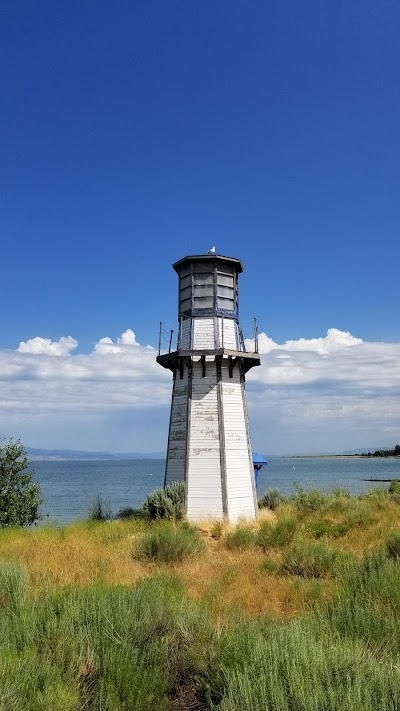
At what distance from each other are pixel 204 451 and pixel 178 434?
135 centimetres

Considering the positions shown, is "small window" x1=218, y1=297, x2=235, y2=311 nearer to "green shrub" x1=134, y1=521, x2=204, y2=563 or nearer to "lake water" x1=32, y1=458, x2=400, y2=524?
"lake water" x1=32, y1=458, x2=400, y2=524

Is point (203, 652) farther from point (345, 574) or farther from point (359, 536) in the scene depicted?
point (359, 536)

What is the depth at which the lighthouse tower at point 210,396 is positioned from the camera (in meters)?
17.5

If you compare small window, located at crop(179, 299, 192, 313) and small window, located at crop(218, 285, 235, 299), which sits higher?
small window, located at crop(218, 285, 235, 299)

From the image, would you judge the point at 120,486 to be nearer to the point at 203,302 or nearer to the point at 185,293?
the point at 185,293

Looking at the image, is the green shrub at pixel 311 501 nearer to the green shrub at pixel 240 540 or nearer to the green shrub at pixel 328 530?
the green shrub at pixel 328 530

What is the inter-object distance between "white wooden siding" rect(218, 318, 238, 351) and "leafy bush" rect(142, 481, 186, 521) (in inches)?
220

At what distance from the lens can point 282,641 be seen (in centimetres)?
431

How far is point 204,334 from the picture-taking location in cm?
1919

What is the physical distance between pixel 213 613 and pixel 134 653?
81.4 inches

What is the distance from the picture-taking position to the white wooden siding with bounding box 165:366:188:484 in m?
18.1

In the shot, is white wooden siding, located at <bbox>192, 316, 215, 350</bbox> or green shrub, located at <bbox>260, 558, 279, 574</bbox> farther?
white wooden siding, located at <bbox>192, 316, 215, 350</bbox>

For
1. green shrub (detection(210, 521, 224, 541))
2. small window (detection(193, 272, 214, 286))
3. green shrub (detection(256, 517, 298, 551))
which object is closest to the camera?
green shrub (detection(256, 517, 298, 551))

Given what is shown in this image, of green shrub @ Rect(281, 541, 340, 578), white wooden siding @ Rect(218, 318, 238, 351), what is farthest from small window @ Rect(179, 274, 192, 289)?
green shrub @ Rect(281, 541, 340, 578)
